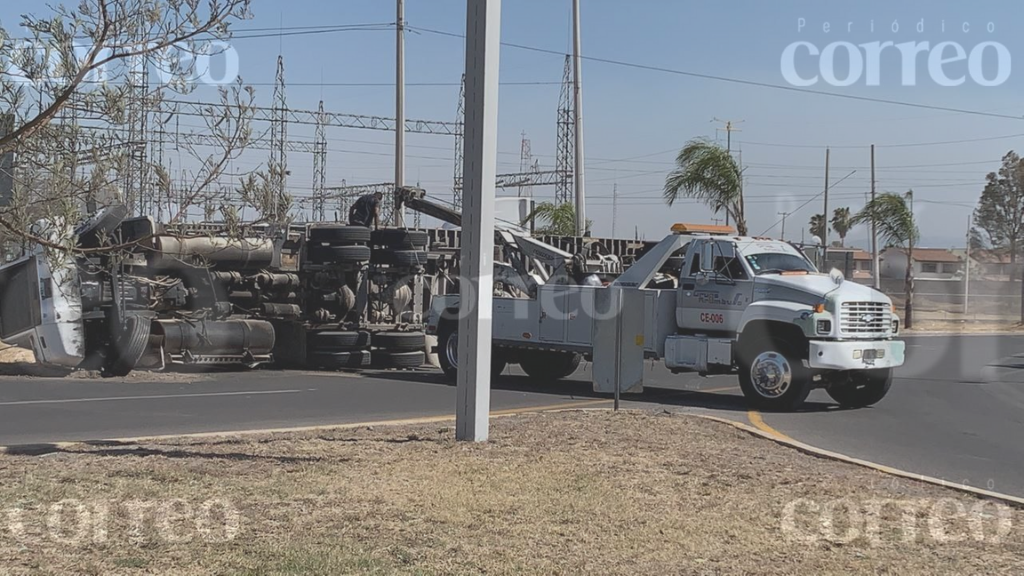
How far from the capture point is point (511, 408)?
14180 millimetres

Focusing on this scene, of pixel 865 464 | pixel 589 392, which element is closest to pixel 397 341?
pixel 589 392

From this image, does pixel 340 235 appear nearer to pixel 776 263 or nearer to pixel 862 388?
pixel 776 263

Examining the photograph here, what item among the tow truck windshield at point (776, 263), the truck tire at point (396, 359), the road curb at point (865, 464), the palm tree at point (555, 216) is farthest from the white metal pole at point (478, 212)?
the palm tree at point (555, 216)

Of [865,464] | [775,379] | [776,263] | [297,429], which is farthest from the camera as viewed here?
[776,263]

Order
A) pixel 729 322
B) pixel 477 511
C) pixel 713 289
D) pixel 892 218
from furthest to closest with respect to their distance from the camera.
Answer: pixel 892 218 < pixel 713 289 < pixel 729 322 < pixel 477 511

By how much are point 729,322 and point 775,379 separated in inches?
53.0

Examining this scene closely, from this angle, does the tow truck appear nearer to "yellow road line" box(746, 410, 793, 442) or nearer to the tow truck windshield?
the tow truck windshield

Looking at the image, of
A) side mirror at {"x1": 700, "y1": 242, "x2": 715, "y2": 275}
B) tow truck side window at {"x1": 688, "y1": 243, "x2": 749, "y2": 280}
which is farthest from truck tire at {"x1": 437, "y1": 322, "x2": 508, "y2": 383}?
side mirror at {"x1": 700, "y1": 242, "x2": 715, "y2": 275}

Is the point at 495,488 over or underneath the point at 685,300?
underneath

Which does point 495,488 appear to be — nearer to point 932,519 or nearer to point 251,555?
point 251,555

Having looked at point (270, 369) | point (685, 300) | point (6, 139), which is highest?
point (6, 139)

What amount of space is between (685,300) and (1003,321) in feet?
135

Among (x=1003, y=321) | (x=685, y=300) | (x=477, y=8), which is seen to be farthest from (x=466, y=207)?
(x=1003, y=321)

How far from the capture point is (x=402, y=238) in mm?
20641
